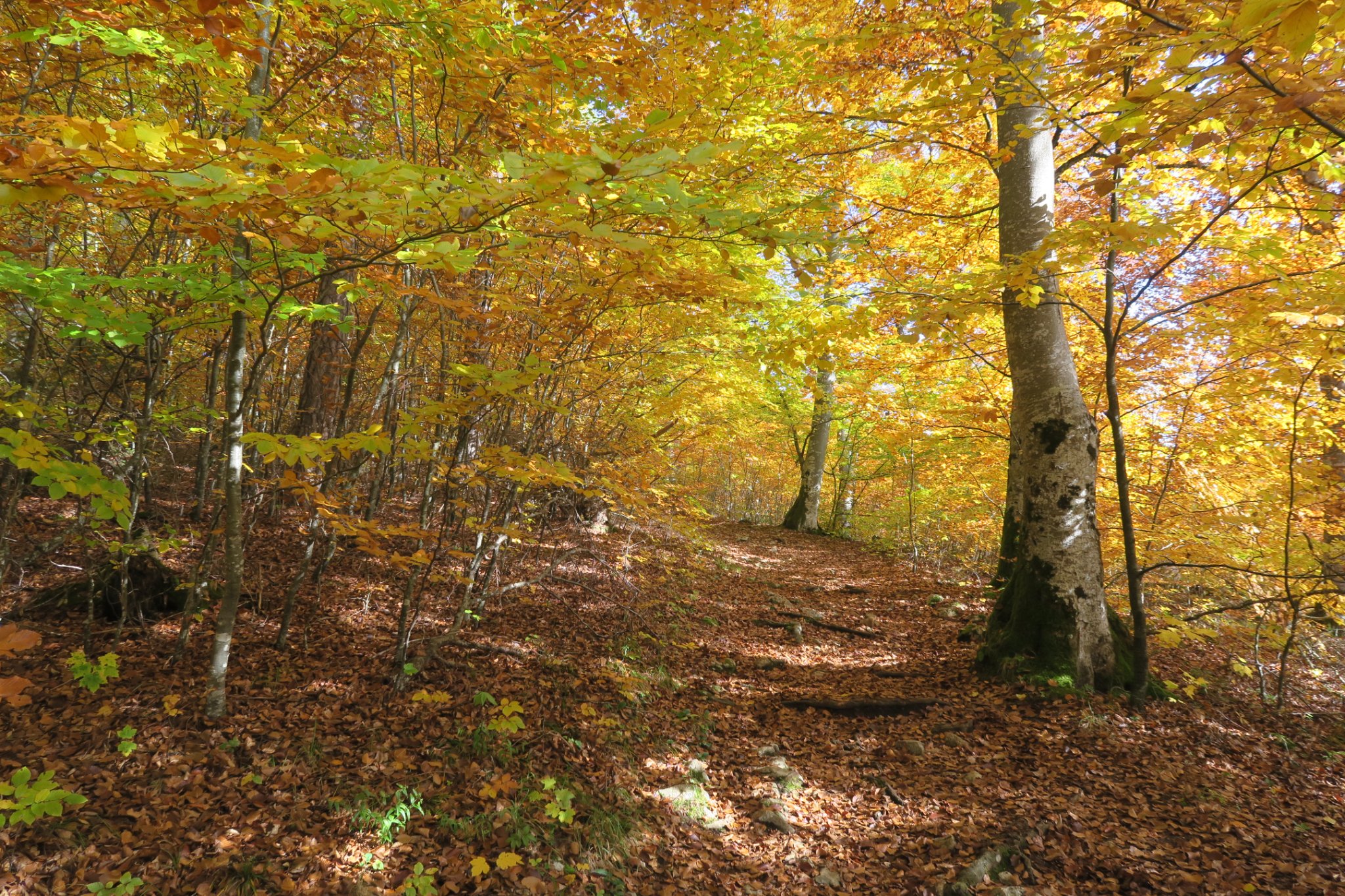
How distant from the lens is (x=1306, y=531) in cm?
578

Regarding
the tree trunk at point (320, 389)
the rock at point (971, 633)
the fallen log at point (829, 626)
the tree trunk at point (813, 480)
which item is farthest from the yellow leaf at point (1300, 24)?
the tree trunk at point (813, 480)

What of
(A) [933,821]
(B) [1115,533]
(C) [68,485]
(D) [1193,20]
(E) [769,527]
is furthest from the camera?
(E) [769,527]

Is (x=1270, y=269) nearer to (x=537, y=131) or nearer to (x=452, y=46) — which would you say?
(x=537, y=131)

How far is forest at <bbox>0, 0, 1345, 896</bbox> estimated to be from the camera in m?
2.54

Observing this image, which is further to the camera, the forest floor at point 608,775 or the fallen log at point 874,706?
the fallen log at point 874,706

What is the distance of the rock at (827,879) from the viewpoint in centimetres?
321

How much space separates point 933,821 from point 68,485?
4.76 meters

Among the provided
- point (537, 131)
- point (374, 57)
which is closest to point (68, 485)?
point (537, 131)

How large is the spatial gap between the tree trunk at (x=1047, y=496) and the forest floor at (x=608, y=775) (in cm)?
43

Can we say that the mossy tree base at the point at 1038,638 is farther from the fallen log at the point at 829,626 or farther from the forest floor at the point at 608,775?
the fallen log at the point at 829,626

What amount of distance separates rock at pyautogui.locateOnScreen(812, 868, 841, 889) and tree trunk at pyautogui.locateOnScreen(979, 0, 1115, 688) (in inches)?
108

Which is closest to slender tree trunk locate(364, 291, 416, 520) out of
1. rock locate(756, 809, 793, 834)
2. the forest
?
the forest

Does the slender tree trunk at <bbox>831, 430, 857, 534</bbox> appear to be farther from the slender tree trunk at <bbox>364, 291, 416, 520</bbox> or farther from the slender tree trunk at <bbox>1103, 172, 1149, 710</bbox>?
the slender tree trunk at <bbox>364, 291, 416, 520</bbox>

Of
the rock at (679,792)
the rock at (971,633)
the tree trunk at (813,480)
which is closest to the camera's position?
the rock at (679,792)
